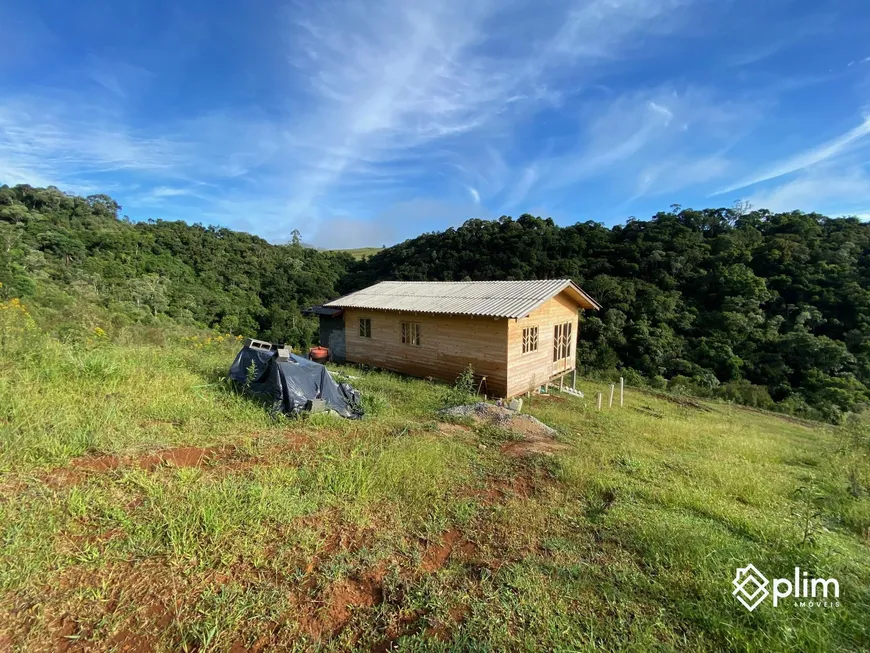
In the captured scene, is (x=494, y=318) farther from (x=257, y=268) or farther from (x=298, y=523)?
(x=257, y=268)

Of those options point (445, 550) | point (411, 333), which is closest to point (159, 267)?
point (411, 333)

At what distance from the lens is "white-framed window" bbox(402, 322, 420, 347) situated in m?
12.5

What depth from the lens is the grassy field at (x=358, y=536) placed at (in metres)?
2.21

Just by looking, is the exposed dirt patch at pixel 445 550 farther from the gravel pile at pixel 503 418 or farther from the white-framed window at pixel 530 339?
the white-framed window at pixel 530 339

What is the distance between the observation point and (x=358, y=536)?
10.2 ft

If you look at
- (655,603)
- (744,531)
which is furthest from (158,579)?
(744,531)

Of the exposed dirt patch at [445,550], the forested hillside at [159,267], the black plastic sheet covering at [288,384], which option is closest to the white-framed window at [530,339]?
the black plastic sheet covering at [288,384]

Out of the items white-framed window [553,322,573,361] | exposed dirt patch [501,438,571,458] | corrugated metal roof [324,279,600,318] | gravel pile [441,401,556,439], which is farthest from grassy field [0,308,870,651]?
white-framed window [553,322,573,361]

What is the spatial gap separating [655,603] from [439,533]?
1742mm

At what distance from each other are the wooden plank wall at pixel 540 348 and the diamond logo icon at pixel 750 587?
791 centimetres

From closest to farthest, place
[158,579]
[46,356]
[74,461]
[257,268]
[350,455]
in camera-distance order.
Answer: [158,579], [74,461], [350,455], [46,356], [257,268]

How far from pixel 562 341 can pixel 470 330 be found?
207 inches

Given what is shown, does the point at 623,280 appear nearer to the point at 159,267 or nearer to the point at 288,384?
the point at 288,384

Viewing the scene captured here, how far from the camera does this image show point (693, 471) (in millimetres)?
5633
